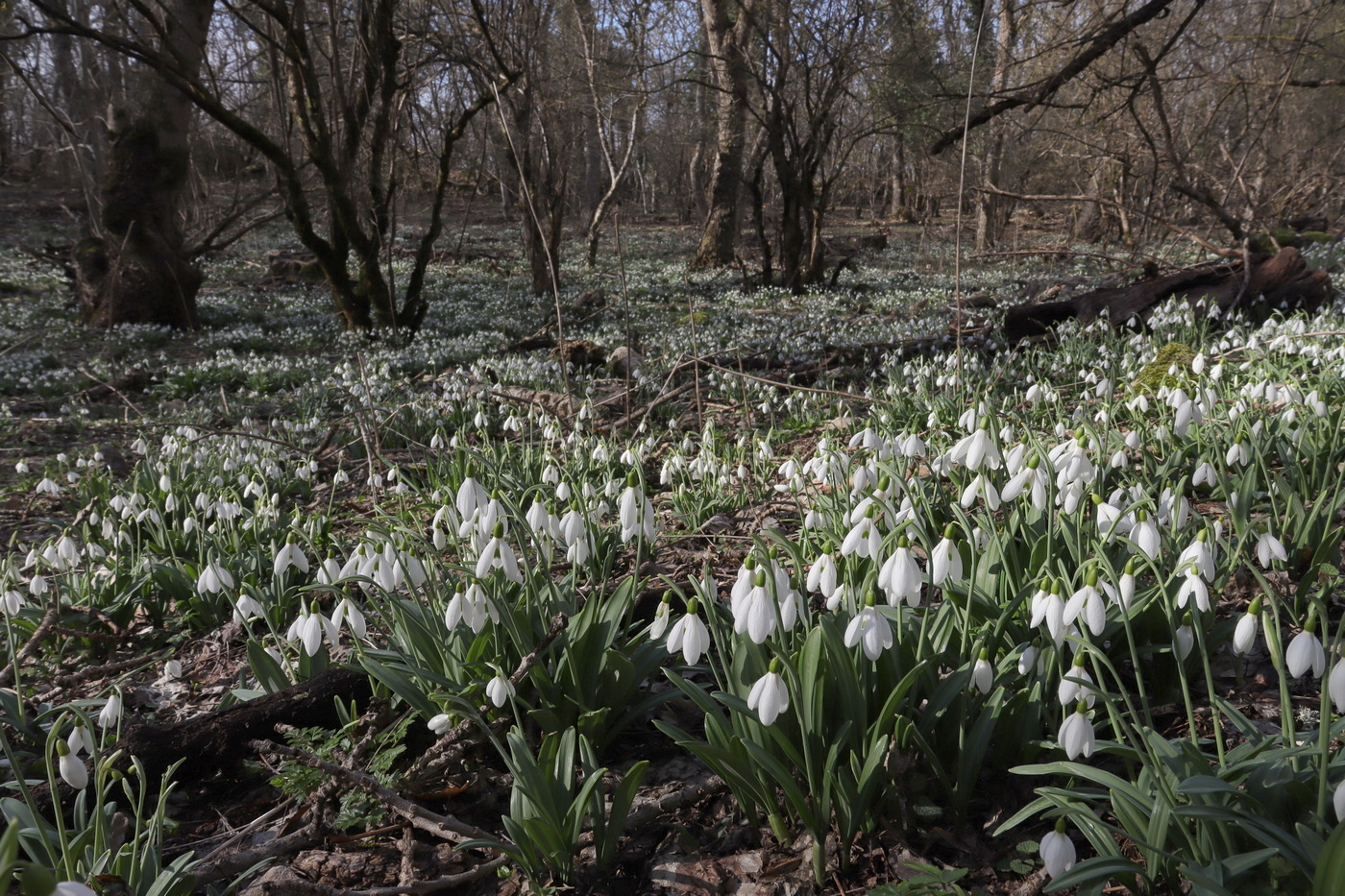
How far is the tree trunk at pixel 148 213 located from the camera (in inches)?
445

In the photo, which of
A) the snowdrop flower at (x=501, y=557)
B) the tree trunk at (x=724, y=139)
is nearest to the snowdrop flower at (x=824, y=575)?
the snowdrop flower at (x=501, y=557)

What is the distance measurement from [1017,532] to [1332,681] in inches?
46.4

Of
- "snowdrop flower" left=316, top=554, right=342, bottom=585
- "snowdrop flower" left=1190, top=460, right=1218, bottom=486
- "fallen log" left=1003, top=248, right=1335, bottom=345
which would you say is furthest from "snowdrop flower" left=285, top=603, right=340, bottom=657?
"fallen log" left=1003, top=248, right=1335, bottom=345

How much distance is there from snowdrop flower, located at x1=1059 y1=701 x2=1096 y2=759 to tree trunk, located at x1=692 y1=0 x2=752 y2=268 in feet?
44.8

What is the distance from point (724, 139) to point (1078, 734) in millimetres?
16912

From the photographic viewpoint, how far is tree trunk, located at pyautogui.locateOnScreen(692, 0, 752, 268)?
1415 cm

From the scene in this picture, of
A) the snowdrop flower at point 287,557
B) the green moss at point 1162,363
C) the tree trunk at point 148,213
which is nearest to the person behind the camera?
the snowdrop flower at point 287,557

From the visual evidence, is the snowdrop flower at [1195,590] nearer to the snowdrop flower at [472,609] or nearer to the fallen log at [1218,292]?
the snowdrop flower at [472,609]

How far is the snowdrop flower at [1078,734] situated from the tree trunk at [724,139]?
13662 mm

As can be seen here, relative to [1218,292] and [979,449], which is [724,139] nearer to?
[1218,292]

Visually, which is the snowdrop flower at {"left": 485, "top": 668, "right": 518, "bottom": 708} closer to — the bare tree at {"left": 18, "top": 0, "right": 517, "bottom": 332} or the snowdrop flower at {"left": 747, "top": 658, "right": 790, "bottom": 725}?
the snowdrop flower at {"left": 747, "top": 658, "right": 790, "bottom": 725}

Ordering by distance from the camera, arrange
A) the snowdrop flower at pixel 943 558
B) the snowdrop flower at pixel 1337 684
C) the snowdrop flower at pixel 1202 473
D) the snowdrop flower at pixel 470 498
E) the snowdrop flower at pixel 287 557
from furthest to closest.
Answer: the snowdrop flower at pixel 1202 473, the snowdrop flower at pixel 287 557, the snowdrop flower at pixel 470 498, the snowdrop flower at pixel 943 558, the snowdrop flower at pixel 1337 684

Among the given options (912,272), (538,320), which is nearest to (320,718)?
(538,320)

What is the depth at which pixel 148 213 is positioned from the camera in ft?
37.6
